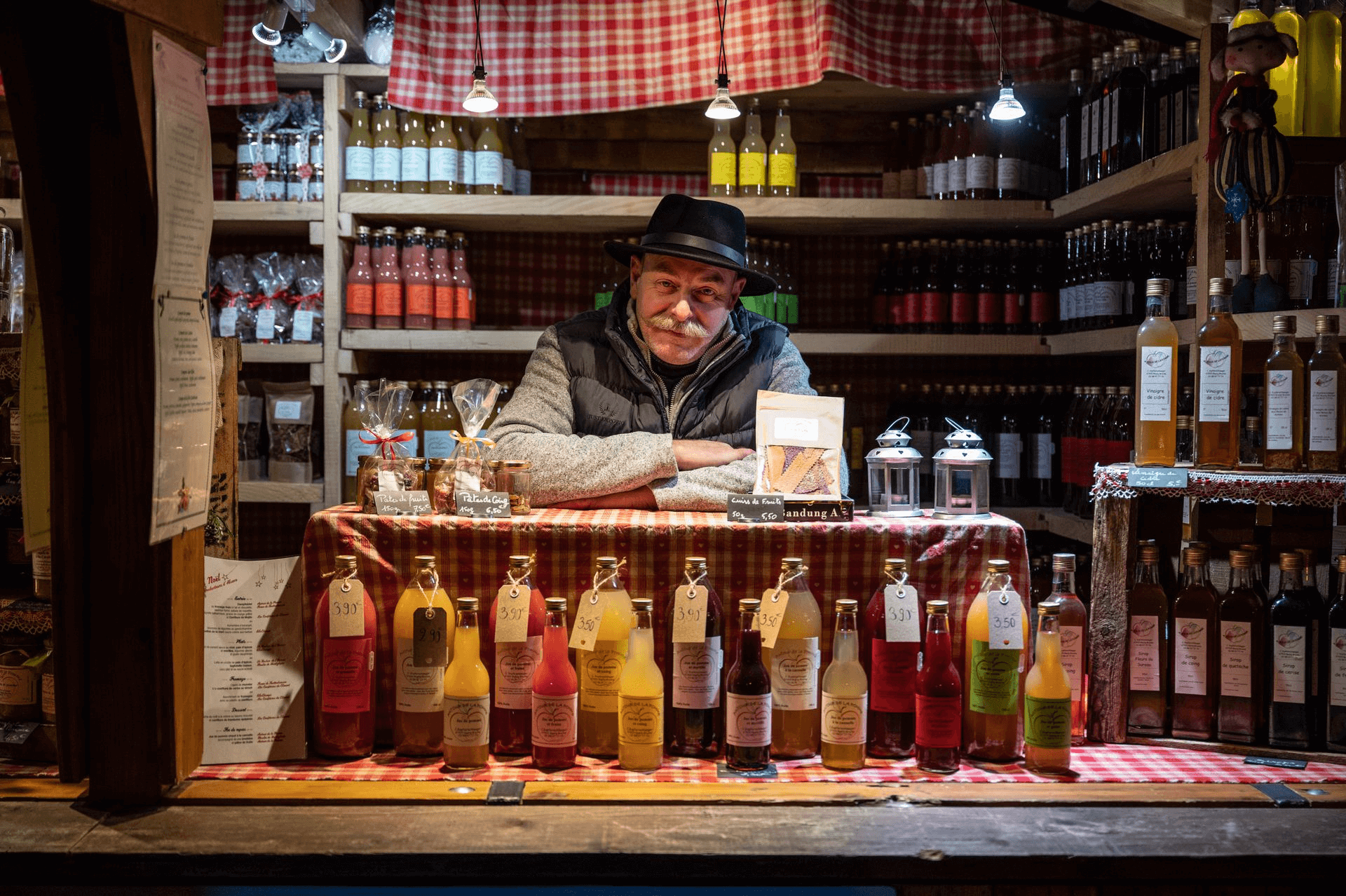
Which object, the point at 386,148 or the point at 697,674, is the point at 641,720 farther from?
the point at 386,148

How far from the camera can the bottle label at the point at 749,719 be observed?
5.70 ft

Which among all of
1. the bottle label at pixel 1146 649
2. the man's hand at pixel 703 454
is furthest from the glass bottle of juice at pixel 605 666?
the bottle label at pixel 1146 649

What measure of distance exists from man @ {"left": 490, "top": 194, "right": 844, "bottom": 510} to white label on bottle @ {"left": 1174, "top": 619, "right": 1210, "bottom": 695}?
979 mm

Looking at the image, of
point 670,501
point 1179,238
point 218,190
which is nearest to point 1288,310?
point 1179,238

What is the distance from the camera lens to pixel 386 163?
147 inches

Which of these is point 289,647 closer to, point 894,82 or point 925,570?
point 925,570

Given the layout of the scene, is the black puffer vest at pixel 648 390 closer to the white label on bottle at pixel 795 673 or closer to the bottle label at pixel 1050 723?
the white label on bottle at pixel 795 673

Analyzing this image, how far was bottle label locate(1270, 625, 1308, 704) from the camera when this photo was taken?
1.85 m

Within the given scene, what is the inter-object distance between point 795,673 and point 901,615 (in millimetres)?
196

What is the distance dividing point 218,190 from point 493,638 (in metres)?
2.89

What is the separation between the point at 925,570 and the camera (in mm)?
1948

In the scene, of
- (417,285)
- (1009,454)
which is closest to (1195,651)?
(1009,454)

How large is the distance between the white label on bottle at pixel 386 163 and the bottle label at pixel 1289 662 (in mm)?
2976

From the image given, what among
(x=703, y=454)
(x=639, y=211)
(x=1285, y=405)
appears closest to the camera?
(x=1285, y=405)
